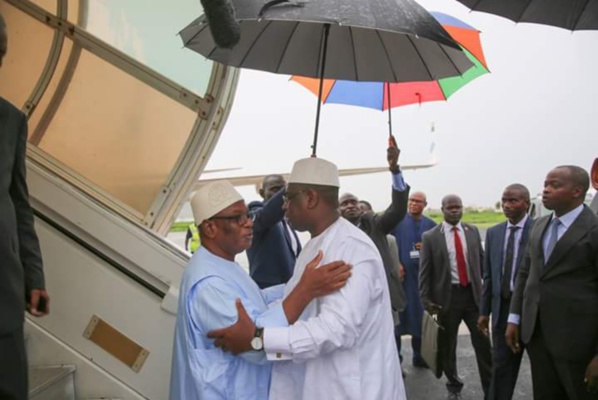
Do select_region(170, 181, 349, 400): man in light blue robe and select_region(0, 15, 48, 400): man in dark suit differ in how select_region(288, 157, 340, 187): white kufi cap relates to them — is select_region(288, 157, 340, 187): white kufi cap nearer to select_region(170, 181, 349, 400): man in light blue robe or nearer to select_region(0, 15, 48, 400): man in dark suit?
select_region(170, 181, 349, 400): man in light blue robe

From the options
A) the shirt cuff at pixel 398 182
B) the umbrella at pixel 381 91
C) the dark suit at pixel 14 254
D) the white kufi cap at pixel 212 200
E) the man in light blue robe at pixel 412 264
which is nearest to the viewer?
the dark suit at pixel 14 254

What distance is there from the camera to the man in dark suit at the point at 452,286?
5176 mm

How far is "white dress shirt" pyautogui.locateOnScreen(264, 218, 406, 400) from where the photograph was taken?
1.80 metres

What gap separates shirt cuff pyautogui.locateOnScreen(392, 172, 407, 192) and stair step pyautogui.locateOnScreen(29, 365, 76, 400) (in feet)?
7.62

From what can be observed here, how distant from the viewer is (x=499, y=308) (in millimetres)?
4352

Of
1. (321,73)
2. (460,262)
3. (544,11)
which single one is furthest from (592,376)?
(460,262)

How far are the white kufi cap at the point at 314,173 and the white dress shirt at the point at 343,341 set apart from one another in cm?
18

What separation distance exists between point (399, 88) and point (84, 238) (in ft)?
9.02

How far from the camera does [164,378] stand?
2869 millimetres

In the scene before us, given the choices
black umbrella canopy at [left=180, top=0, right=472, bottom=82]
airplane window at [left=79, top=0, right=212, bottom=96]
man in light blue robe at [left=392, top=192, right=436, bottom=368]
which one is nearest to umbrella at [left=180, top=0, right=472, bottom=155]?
black umbrella canopy at [left=180, top=0, right=472, bottom=82]

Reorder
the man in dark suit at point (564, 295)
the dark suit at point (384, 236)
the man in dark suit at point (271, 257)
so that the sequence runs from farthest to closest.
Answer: the dark suit at point (384, 236)
the man in dark suit at point (271, 257)
the man in dark suit at point (564, 295)

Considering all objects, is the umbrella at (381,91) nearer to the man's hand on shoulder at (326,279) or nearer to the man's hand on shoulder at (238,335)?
the man's hand on shoulder at (326,279)

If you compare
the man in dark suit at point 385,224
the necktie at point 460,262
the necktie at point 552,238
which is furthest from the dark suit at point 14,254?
the necktie at point 460,262

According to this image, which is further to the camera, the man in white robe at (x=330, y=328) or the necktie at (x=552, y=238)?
the necktie at (x=552, y=238)
